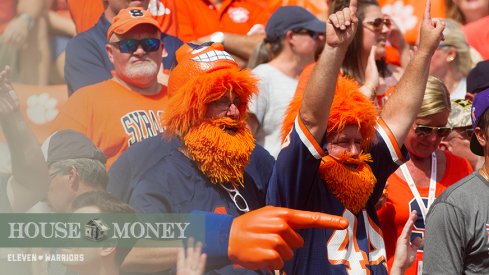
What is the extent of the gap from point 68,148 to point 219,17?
6.65ft

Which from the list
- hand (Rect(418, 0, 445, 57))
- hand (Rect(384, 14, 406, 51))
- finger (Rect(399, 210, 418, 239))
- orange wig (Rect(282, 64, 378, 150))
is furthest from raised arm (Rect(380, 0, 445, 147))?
hand (Rect(384, 14, 406, 51))

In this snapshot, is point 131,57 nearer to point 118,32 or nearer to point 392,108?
point 118,32

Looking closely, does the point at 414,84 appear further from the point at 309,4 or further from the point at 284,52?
the point at 309,4

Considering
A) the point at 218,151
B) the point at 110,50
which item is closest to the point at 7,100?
the point at 110,50

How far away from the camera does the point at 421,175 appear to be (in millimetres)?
4840

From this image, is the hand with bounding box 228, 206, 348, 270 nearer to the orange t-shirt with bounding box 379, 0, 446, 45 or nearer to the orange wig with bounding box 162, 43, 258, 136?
the orange wig with bounding box 162, 43, 258, 136

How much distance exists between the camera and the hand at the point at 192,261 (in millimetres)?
3309

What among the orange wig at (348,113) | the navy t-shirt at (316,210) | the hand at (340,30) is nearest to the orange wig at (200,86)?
the orange wig at (348,113)

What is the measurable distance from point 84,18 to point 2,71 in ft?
3.07

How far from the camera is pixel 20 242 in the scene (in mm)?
3934

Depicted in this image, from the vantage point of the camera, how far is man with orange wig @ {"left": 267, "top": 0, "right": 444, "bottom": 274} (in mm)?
3709

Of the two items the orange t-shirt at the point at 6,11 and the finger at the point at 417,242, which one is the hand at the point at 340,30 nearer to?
the finger at the point at 417,242

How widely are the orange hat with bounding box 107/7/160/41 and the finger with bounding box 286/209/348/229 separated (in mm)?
2116

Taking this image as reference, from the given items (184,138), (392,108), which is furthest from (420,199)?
(184,138)
